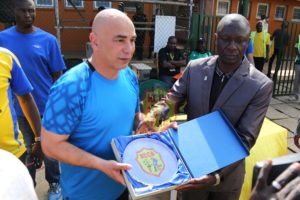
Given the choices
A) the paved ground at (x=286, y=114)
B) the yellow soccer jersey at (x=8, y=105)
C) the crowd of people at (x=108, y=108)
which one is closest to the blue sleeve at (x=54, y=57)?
the crowd of people at (x=108, y=108)

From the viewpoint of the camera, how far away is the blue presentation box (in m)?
1.69

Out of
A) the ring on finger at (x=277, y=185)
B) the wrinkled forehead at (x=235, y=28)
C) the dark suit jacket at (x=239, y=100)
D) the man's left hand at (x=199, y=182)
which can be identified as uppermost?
the wrinkled forehead at (x=235, y=28)

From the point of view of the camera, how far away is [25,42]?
3180mm

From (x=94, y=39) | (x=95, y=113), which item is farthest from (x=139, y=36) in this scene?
(x=95, y=113)

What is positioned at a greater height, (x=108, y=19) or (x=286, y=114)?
(x=108, y=19)

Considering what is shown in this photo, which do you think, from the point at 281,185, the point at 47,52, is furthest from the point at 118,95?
the point at 47,52

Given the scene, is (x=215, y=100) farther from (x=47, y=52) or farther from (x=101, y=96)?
(x=47, y=52)

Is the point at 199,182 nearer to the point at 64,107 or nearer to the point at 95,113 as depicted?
the point at 95,113

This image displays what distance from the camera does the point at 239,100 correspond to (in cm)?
215

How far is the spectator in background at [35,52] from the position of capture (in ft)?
10.4

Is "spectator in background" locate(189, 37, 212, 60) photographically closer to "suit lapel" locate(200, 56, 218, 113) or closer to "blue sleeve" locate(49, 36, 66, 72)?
"blue sleeve" locate(49, 36, 66, 72)

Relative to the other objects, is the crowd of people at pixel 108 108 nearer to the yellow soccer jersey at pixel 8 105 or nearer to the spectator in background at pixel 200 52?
the yellow soccer jersey at pixel 8 105

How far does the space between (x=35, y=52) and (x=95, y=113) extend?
177 cm

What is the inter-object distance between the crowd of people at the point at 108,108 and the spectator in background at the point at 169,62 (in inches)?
158
